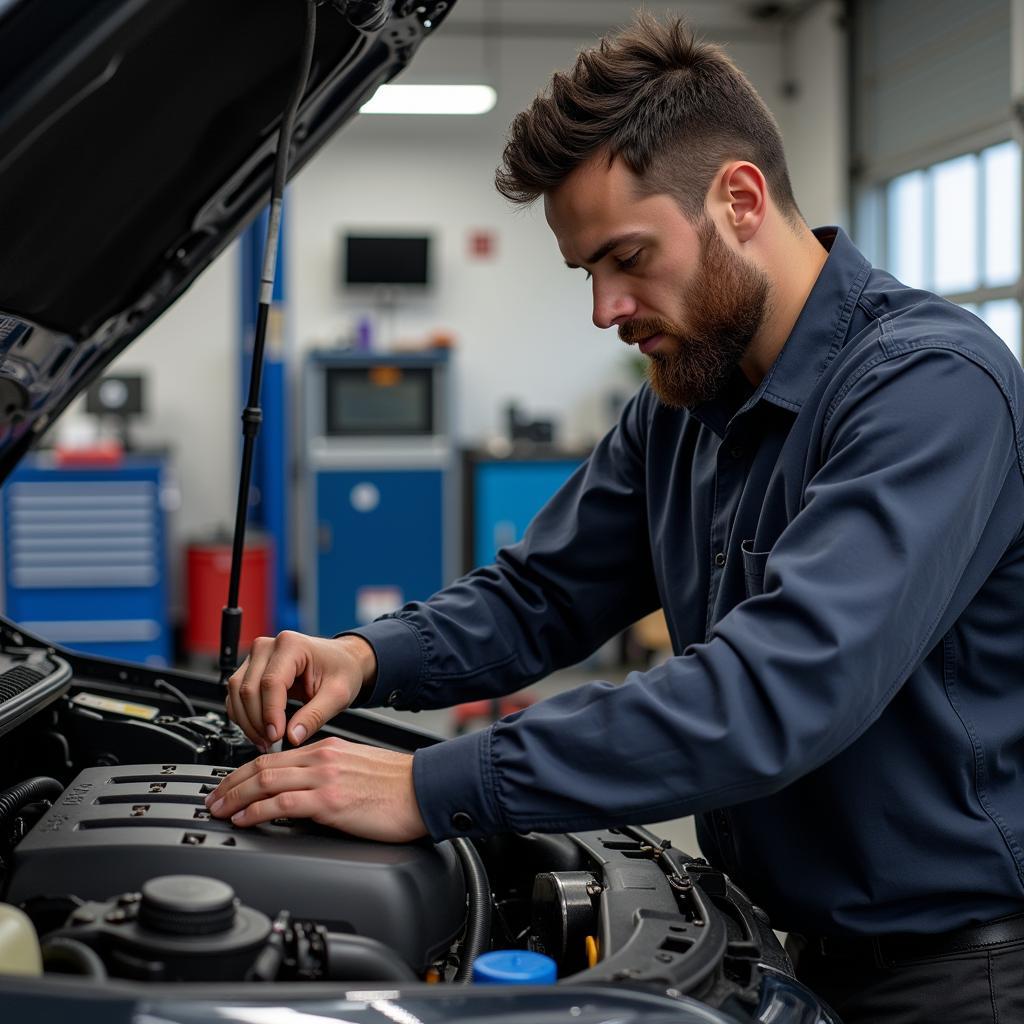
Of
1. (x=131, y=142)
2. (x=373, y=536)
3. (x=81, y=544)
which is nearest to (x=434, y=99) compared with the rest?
(x=373, y=536)

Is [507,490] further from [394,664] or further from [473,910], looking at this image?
[473,910]

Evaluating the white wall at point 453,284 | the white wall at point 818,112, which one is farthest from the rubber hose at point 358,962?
the white wall at point 453,284

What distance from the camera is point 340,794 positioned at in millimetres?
955

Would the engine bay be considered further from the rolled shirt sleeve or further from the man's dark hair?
the man's dark hair

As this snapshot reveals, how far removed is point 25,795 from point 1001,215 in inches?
188

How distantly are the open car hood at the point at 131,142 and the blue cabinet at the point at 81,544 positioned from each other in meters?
4.06

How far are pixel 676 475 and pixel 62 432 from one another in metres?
5.30

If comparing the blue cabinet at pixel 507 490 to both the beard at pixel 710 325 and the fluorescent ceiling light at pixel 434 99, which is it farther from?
the beard at pixel 710 325

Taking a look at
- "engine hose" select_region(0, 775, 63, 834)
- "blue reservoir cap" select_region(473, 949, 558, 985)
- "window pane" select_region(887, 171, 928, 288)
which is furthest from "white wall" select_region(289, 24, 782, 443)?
"blue reservoir cap" select_region(473, 949, 558, 985)

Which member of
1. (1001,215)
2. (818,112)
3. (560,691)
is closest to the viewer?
(560,691)

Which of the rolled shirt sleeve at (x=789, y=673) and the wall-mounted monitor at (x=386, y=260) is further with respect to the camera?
the wall-mounted monitor at (x=386, y=260)

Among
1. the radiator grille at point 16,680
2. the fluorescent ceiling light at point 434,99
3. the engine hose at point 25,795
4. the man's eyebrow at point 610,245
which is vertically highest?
the fluorescent ceiling light at point 434,99

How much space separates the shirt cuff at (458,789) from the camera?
3.07ft

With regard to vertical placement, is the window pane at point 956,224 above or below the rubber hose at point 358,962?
above
